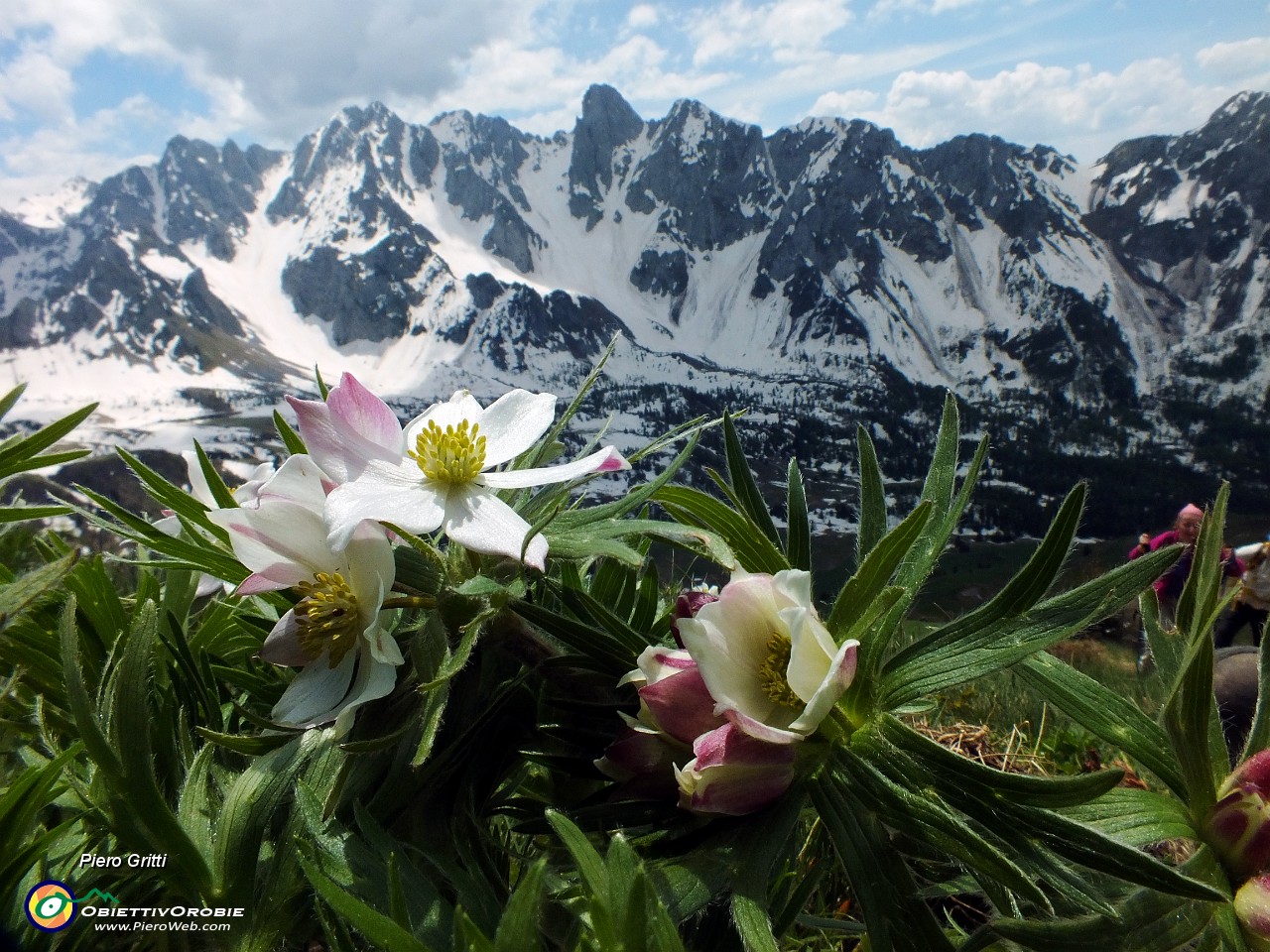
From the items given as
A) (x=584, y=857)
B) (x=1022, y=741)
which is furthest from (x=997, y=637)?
(x=1022, y=741)

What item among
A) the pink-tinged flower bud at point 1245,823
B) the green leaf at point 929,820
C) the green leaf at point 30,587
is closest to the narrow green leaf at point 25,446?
the green leaf at point 30,587

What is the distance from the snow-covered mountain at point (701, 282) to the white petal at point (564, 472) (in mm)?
87625

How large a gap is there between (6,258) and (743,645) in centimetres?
13524

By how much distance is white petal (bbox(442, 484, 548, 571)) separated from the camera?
23.1 inches

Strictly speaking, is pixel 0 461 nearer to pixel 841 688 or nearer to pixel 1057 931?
pixel 841 688

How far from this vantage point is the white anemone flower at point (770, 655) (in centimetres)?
54

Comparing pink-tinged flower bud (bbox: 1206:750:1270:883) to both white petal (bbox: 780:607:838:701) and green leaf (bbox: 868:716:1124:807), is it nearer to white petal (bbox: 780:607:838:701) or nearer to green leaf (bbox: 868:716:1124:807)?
green leaf (bbox: 868:716:1124:807)

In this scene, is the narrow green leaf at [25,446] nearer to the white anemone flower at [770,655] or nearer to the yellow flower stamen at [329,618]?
the yellow flower stamen at [329,618]

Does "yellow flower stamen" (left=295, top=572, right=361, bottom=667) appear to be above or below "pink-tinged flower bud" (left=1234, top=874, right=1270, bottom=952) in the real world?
above

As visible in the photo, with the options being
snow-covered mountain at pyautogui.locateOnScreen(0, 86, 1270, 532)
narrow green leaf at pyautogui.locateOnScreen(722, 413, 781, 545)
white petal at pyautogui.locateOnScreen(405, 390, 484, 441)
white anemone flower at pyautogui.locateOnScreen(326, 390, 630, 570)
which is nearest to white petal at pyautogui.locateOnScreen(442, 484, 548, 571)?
white anemone flower at pyautogui.locateOnScreen(326, 390, 630, 570)

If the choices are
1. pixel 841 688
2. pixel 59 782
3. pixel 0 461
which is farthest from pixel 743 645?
pixel 0 461

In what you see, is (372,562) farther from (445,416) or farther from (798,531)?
(798,531)

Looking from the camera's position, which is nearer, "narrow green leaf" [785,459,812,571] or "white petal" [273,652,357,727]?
"white petal" [273,652,357,727]

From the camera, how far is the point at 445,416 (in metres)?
0.76
